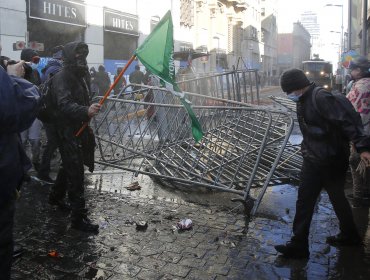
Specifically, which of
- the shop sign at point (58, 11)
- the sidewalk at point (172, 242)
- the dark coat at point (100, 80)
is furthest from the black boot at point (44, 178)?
the shop sign at point (58, 11)

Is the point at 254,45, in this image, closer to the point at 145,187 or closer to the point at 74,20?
the point at 74,20

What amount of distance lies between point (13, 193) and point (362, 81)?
437cm

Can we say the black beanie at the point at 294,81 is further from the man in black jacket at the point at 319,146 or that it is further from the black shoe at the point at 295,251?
the black shoe at the point at 295,251

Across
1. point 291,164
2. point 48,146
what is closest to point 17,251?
point 48,146

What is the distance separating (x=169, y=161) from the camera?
6273 millimetres

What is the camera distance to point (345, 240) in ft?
13.7

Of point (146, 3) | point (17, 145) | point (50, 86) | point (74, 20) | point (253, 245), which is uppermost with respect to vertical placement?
point (146, 3)

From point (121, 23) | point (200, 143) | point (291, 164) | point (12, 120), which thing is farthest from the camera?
point (121, 23)

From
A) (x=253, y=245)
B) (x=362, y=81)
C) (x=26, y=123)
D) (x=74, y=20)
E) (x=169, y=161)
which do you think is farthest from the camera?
(x=74, y=20)

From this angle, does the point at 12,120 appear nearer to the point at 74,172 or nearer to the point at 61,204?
the point at 74,172

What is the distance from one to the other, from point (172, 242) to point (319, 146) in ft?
5.68

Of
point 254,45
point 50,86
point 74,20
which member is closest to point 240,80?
point 50,86

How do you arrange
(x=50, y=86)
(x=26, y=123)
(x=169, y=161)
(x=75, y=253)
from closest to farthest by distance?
(x=26, y=123), (x=75, y=253), (x=50, y=86), (x=169, y=161)

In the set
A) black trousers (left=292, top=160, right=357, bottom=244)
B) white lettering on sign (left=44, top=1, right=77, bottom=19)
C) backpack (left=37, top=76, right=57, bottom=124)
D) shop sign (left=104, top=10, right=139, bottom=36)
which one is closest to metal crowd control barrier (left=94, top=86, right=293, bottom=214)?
black trousers (left=292, top=160, right=357, bottom=244)
